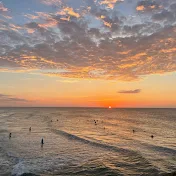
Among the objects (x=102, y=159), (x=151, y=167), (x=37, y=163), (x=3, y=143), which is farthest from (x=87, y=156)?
(x=3, y=143)

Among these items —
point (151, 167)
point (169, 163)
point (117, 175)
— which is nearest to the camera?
point (117, 175)

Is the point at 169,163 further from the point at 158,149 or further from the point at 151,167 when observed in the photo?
the point at 158,149

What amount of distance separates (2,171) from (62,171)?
28.8 feet

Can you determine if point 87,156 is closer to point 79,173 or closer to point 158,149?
point 79,173

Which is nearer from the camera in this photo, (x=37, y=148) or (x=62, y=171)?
(x=62, y=171)

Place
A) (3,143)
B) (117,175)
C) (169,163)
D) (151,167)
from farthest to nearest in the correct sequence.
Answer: (3,143) < (169,163) < (151,167) < (117,175)

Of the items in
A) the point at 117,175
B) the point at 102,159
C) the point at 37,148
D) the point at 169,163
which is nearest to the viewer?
the point at 117,175

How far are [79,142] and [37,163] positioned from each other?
2184 cm

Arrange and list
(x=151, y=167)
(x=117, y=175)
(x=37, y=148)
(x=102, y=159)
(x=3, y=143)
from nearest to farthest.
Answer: (x=117, y=175)
(x=151, y=167)
(x=102, y=159)
(x=37, y=148)
(x=3, y=143)

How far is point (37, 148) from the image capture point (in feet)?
156

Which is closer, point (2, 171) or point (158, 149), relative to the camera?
point (2, 171)

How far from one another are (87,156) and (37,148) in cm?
1319

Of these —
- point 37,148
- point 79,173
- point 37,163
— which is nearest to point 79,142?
point 37,148

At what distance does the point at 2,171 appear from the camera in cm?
3045
